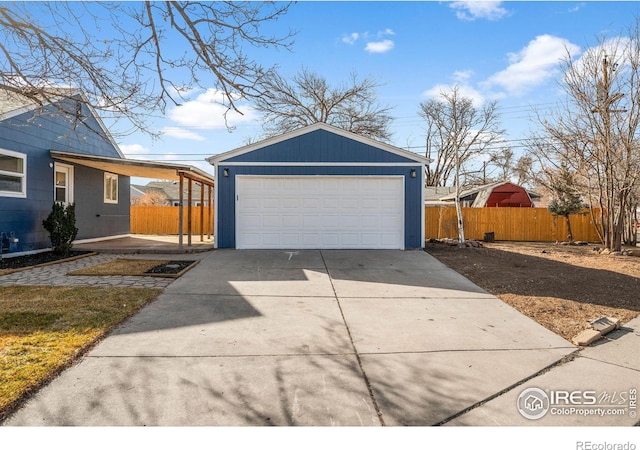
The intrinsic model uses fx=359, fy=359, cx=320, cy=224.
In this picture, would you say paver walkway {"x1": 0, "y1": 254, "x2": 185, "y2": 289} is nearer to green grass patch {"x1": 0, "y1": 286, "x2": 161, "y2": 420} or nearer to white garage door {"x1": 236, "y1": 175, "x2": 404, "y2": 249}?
green grass patch {"x1": 0, "y1": 286, "x2": 161, "y2": 420}

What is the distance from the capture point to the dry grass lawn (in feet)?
21.4

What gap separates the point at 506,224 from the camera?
1538 cm

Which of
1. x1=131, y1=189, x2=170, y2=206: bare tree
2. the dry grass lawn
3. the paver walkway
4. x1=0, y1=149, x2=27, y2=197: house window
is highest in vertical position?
x1=131, y1=189, x2=170, y2=206: bare tree

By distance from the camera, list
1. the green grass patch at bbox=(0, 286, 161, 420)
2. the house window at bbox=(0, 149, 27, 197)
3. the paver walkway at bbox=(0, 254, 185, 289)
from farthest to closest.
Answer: the house window at bbox=(0, 149, 27, 197) → the paver walkway at bbox=(0, 254, 185, 289) → the green grass patch at bbox=(0, 286, 161, 420)

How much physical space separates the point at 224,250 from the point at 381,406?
7.95m

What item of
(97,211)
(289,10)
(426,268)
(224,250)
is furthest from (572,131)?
(97,211)

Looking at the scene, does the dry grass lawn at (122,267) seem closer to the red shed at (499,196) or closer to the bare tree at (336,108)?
the bare tree at (336,108)

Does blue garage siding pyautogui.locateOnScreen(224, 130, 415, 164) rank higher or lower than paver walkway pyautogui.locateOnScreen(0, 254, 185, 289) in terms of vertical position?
higher

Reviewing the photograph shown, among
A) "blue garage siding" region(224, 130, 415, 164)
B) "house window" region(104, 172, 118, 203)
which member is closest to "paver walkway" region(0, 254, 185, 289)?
"blue garage siding" region(224, 130, 415, 164)

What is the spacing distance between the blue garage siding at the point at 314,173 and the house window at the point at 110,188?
16.7 feet

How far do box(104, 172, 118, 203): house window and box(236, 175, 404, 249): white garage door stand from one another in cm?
559

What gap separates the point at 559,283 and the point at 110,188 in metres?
13.5

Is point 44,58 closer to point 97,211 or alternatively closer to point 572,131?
point 97,211
